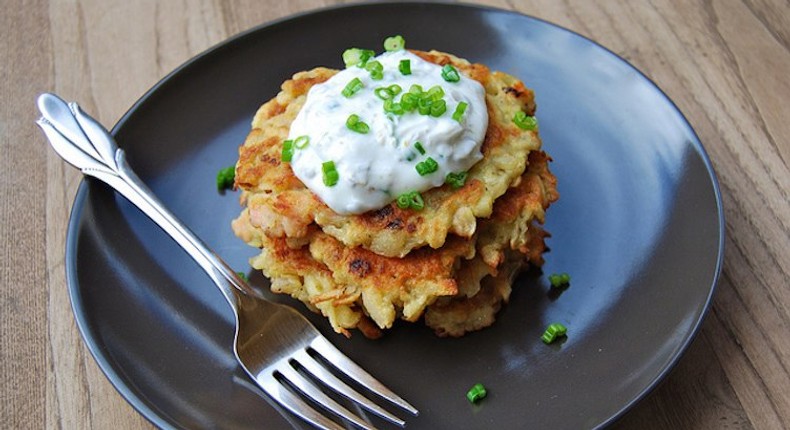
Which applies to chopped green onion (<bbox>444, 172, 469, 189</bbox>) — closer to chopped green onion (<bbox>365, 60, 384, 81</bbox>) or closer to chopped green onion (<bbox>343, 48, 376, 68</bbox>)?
chopped green onion (<bbox>365, 60, 384, 81</bbox>)

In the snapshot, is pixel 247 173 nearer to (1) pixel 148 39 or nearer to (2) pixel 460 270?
(2) pixel 460 270

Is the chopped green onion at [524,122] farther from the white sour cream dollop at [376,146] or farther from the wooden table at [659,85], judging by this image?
the wooden table at [659,85]

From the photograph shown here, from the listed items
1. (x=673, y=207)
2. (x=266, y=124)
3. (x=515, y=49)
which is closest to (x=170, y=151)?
(x=266, y=124)

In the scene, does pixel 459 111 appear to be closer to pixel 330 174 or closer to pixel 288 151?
pixel 330 174

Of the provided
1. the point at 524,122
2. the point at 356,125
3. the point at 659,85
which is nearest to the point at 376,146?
the point at 356,125

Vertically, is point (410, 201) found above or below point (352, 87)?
below

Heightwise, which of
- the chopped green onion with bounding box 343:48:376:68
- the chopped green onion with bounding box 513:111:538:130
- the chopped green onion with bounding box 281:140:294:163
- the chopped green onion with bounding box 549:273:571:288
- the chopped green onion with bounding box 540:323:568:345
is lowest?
the chopped green onion with bounding box 540:323:568:345

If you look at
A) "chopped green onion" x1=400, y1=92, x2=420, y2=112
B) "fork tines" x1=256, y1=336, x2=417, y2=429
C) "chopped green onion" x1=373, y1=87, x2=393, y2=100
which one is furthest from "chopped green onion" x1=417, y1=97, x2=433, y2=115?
"fork tines" x1=256, y1=336, x2=417, y2=429
